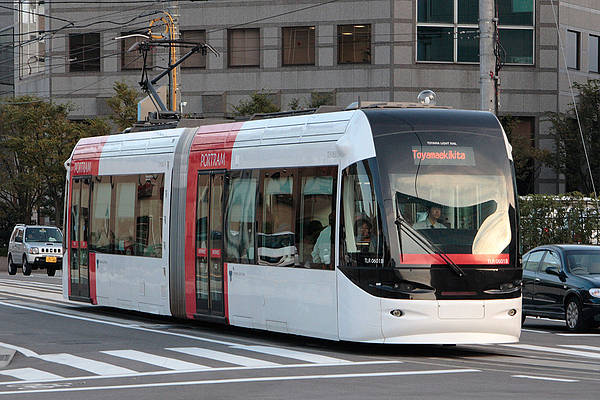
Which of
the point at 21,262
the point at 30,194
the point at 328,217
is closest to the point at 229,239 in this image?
the point at 328,217

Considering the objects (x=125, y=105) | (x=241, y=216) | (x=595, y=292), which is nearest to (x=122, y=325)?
(x=241, y=216)

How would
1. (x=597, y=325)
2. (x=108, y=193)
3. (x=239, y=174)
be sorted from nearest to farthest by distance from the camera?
1. (x=239, y=174)
2. (x=597, y=325)
3. (x=108, y=193)

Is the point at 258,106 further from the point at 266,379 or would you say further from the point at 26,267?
the point at 266,379

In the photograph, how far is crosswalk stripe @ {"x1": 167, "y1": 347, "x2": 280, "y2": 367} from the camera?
1381cm

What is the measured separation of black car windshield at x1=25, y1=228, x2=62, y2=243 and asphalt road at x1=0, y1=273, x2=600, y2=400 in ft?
77.5

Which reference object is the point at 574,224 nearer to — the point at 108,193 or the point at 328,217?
the point at 108,193

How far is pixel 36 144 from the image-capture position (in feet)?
165

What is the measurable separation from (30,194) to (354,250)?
133ft

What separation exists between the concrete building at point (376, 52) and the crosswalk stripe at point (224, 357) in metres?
34.2

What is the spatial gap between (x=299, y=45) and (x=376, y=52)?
3.48 meters

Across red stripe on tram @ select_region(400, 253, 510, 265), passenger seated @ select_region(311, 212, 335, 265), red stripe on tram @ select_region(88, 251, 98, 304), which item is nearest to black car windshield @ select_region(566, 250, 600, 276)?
red stripe on tram @ select_region(400, 253, 510, 265)

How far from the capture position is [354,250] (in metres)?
14.6

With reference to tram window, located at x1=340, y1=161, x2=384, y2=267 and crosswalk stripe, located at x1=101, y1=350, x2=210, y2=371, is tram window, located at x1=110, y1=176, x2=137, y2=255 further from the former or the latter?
tram window, located at x1=340, y1=161, x2=384, y2=267

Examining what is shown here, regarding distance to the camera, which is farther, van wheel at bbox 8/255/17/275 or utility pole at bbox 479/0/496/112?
van wheel at bbox 8/255/17/275
